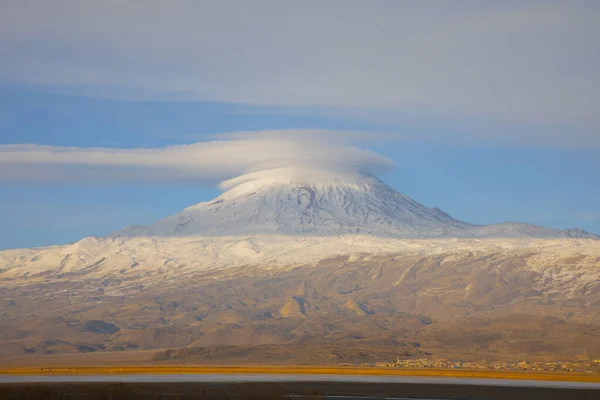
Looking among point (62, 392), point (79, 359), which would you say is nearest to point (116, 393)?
point (62, 392)

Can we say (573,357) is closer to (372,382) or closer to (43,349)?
(372,382)

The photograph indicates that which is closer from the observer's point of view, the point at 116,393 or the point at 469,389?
the point at 116,393

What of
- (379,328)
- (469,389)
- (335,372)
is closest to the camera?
(469,389)

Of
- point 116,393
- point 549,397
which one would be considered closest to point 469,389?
point 549,397

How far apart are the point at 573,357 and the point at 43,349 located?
97411mm

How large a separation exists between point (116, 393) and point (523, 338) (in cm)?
12093

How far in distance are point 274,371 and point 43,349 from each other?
92282mm

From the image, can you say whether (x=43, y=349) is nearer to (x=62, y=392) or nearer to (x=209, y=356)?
(x=209, y=356)

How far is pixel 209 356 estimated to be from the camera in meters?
139

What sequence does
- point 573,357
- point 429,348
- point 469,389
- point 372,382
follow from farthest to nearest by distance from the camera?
point 429,348
point 573,357
point 372,382
point 469,389

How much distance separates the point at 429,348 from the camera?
162 m

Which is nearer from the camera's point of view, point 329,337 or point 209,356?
point 209,356

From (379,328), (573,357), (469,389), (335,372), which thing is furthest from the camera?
(379,328)

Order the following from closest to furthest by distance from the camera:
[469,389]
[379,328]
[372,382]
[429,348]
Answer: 1. [469,389]
2. [372,382]
3. [429,348]
4. [379,328]
